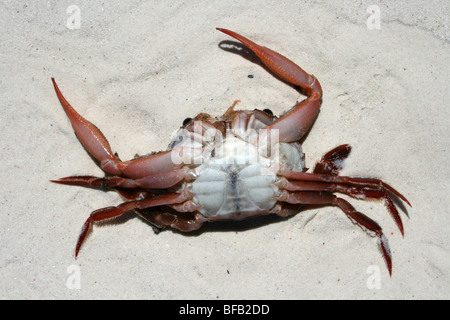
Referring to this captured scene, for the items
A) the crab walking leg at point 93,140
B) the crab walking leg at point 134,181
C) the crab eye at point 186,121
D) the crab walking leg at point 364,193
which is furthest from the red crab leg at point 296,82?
the crab walking leg at point 93,140

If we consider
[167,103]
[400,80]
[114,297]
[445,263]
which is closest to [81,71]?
[167,103]

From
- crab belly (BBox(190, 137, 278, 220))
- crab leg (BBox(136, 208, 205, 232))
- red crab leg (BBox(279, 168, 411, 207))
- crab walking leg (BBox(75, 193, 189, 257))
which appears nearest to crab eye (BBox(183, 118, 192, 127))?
crab belly (BBox(190, 137, 278, 220))

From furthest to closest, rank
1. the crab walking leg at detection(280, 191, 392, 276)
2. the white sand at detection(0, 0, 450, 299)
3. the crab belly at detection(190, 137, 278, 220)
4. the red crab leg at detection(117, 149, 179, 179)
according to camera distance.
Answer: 1. the white sand at detection(0, 0, 450, 299)
2. the crab walking leg at detection(280, 191, 392, 276)
3. the red crab leg at detection(117, 149, 179, 179)
4. the crab belly at detection(190, 137, 278, 220)

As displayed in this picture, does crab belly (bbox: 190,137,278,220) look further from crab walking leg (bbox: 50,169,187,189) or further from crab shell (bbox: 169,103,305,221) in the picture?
crab walking leg (bbox: 50,169,187,189)

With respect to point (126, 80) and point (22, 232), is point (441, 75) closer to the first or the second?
point (126, 80)

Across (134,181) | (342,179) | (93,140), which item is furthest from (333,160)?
(93,140)

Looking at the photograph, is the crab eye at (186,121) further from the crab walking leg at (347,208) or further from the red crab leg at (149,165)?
the crab walking leg at (347,208)
